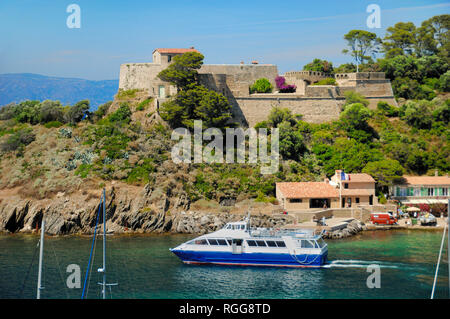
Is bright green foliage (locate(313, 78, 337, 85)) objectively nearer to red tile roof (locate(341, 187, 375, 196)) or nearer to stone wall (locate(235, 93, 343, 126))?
stone wall (locate(235, 93, 343, 126))

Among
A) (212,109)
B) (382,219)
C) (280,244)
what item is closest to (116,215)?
(212,109)

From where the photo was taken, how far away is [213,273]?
30797 mm

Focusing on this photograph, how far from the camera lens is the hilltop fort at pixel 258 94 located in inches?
2048

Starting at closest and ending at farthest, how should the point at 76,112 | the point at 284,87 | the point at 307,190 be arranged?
the point at 307,190 → the point at 76,112 → the point at 284,87

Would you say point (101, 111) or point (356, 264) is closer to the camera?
point (356, 264)

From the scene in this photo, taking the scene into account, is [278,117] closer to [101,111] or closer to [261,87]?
[261,87]

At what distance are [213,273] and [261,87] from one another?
27.9 m

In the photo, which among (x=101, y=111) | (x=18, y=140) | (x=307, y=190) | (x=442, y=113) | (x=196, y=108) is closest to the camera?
(x=307, y=190)

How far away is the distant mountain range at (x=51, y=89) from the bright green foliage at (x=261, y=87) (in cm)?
1765

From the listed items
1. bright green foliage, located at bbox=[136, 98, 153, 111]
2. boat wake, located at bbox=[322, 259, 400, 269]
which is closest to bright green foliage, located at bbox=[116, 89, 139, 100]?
bright green foliage, located at bbox=[136, 98, 153, 111]

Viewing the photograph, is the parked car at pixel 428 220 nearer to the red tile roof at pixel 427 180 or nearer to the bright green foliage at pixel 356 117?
the red tile roof at pixel 427 180

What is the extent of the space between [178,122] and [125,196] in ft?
34.0

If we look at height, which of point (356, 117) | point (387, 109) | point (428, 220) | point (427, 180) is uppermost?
point (387, 109)
